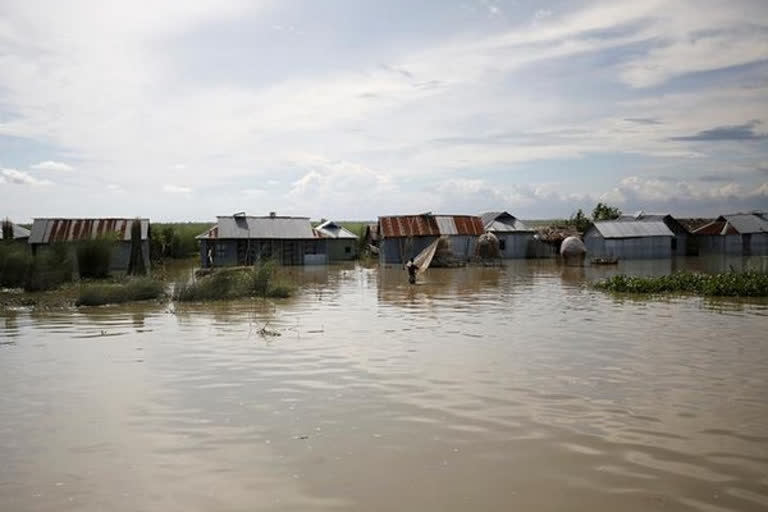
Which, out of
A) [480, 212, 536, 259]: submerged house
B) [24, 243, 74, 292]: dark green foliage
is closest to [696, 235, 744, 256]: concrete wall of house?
[480, 212, 536, 259]: submerged house

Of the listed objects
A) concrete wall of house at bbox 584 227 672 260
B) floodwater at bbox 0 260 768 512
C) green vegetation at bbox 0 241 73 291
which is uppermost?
concrete wall of house at bbox 584 227 672 260

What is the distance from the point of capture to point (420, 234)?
38531mm

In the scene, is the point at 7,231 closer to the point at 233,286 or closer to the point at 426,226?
the point at 233,286

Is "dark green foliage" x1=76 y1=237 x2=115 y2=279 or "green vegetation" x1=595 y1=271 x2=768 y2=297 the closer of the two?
"green vegetation" x1=595 y1=271 x2=768 y2=297

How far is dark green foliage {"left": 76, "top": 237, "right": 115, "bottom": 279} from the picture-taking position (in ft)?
82.3

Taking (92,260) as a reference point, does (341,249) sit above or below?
above

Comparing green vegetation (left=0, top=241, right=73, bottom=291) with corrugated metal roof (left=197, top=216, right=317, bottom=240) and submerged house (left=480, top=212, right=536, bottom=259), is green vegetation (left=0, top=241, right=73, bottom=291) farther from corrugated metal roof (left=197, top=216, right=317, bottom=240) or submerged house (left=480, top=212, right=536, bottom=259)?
submerged house (left=480, top=212, right=536, bottom=259)

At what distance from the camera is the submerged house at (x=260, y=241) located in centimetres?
3675

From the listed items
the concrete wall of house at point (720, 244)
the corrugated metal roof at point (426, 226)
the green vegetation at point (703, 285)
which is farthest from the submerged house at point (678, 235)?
the green vegetation at point (703, 285)

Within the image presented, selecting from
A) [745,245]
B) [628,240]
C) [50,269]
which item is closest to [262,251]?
[50,269]

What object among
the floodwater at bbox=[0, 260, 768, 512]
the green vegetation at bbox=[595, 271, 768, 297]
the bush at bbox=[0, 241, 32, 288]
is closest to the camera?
the floodwater at bbox=[0, 260, 768, 512]

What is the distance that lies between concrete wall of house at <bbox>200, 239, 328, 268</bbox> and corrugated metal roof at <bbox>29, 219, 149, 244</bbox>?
354 centimetres

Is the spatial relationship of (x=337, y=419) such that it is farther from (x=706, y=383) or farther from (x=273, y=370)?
(x=706, y=383)

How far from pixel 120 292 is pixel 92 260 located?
7.22m
